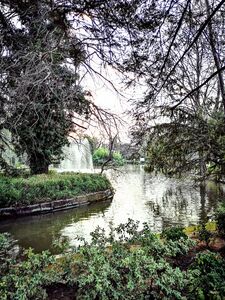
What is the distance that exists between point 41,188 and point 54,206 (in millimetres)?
918

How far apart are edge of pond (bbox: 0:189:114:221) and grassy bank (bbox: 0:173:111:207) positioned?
7.4 inches

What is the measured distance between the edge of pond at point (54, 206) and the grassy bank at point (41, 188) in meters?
0.19

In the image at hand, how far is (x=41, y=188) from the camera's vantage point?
12.1 meters

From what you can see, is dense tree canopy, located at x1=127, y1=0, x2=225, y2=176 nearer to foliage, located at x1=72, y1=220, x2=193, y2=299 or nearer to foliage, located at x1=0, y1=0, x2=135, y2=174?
Answer: foliage, located at x1=0, y1=0, x2=135, y2=174

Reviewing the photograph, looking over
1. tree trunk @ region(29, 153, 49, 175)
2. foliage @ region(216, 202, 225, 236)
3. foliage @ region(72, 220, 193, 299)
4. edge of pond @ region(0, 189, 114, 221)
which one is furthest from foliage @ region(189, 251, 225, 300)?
tree trunk @ region(29, 153, 49, 175)

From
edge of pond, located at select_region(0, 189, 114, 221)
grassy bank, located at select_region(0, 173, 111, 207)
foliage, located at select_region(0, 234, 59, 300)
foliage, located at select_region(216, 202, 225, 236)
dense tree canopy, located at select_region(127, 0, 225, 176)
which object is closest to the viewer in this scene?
foliage, located at select_region(0, 234, 59, 300)

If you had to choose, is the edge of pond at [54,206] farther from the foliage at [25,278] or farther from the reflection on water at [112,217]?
the foliage at [25,278]

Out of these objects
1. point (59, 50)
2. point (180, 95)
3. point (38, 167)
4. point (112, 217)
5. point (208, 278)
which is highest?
point (59, 50)

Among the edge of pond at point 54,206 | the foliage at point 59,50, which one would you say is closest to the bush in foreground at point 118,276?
the foliage at point 59,50

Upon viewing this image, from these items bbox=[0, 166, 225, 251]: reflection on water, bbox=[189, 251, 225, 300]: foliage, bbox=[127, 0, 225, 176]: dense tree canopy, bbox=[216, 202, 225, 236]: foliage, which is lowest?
bbox=[0, 166, 225, 251]: reflection on water

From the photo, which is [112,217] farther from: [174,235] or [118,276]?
[118,276]

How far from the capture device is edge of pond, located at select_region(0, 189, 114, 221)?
10.7 meters

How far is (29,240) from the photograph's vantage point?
7555 millimetres

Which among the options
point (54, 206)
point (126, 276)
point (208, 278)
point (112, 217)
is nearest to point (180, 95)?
point (208, 278)
